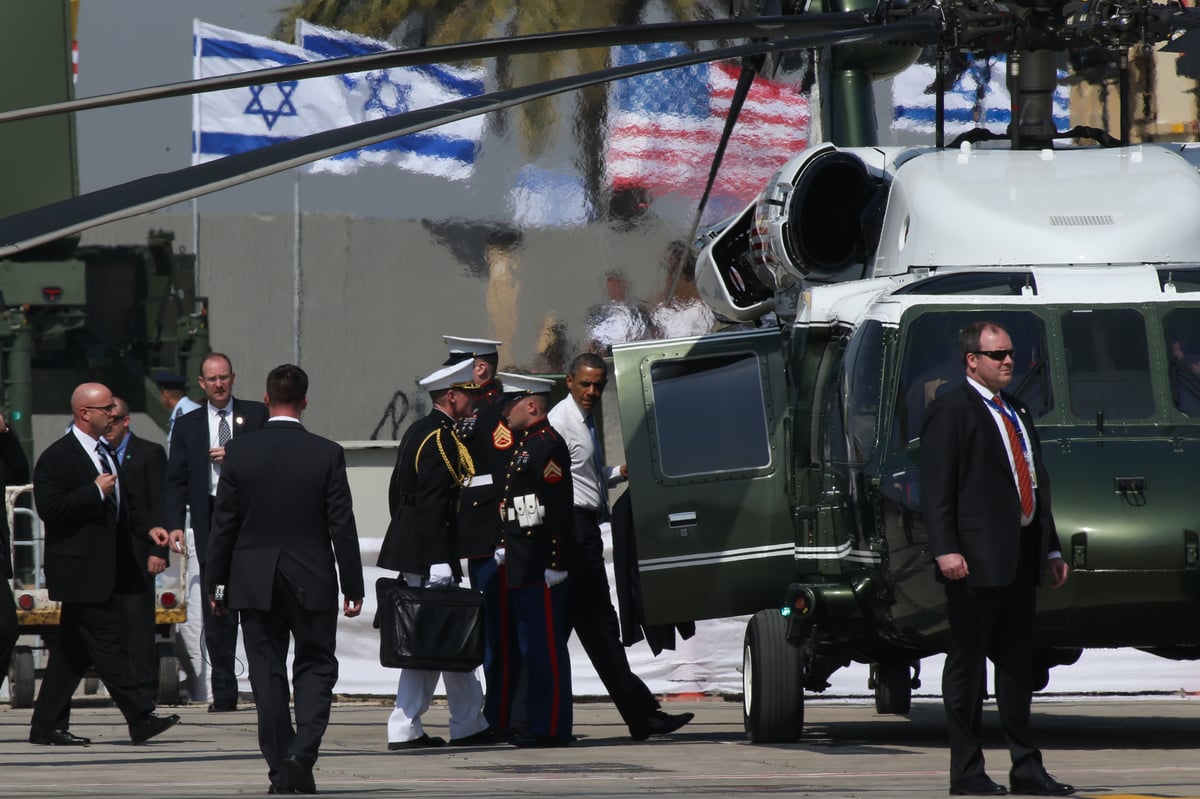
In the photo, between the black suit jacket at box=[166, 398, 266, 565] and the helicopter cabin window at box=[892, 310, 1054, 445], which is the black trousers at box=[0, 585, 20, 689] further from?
the helicopter cabin window at box=[892, 310, 1054, 445]

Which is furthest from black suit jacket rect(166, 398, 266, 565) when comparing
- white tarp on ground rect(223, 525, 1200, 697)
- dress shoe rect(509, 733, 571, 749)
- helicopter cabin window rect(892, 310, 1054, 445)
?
helicopter cabin window rect(892, 310, 1054, 445)

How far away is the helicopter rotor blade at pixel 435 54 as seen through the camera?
6.61 meters

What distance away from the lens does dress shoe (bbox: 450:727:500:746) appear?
1064 centimetres

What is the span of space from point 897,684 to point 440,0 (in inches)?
560

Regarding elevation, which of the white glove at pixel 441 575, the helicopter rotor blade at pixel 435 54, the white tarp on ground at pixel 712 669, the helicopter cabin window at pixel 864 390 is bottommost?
the white tarp on ground at pixel 712 669

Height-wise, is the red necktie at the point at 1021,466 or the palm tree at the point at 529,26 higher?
the palm tree at the point at 529,26

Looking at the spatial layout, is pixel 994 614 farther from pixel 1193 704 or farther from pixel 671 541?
pixel 1193 704

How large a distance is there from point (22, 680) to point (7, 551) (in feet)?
11.7

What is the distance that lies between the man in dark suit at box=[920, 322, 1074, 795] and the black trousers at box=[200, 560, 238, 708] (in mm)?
6355

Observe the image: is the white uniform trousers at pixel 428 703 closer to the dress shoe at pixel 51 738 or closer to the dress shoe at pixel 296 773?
the dress shoe at pixel 51 738

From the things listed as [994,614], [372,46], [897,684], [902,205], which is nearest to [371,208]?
[372,46]

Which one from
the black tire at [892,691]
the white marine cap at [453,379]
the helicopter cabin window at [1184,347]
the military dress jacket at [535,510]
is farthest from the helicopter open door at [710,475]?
the black tire at [892,691]

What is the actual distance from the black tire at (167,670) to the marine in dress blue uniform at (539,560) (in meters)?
3.89

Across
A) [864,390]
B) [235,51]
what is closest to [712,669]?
[864,390]
